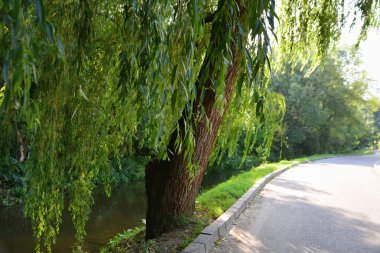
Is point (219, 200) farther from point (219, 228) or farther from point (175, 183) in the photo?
point (175, 183)

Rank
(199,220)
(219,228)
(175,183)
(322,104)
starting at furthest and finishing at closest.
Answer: (322,104) → (199,220) → (219,228) → (175,183)

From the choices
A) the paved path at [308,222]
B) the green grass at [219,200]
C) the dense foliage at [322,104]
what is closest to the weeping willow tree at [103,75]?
the paved path at [308,222]

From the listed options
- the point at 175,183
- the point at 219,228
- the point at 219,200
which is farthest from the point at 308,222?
the point at 175,183

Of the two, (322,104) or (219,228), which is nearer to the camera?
(219,228)

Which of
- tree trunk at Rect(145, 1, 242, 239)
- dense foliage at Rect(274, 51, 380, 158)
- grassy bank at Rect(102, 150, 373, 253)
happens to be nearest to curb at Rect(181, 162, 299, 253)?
grassy bank at Rect(102, 150, 373, 253)

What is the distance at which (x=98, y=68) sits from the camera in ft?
12.7

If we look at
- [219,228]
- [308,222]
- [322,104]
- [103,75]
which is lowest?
[308,222]

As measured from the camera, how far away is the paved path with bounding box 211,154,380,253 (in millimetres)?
5613

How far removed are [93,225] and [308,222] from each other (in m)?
6.00

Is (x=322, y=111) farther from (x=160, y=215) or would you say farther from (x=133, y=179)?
(x=160, y=215)

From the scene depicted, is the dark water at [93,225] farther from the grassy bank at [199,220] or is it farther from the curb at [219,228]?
the curb at [219,228]

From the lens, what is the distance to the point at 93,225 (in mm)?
10484

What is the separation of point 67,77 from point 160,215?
317 cm

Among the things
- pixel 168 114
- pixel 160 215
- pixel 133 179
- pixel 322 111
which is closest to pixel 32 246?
pixel 160 215
